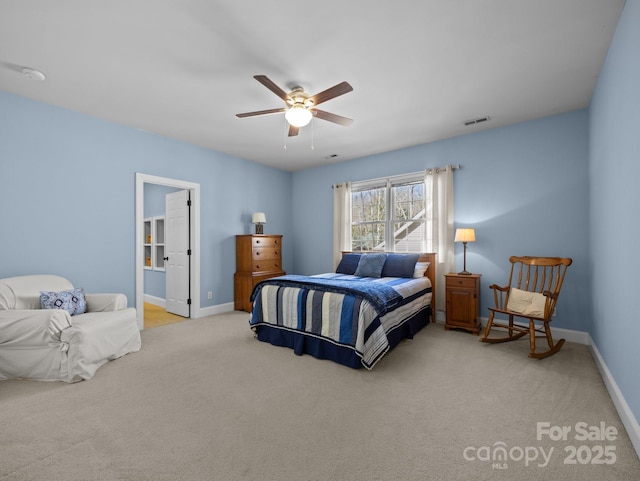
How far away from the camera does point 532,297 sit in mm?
3334

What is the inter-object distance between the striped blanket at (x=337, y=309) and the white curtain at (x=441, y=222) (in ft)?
3.04

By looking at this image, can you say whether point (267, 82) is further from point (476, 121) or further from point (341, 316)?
point (476, 121)

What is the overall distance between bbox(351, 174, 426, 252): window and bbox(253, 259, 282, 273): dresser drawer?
1.49 metres

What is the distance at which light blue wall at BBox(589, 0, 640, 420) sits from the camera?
185cm

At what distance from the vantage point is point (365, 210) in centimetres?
557

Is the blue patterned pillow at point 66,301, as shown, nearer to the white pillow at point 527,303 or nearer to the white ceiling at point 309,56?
the white ceiling at point 309,56

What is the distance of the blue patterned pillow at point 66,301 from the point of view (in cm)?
292

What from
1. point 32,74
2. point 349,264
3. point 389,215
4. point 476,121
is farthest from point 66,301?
point 476,121

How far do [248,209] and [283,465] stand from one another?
15.3 ft

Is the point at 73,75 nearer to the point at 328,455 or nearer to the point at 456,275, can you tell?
the point at 328,455

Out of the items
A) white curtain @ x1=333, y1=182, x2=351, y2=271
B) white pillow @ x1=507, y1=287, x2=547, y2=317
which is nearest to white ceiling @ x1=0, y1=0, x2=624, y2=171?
white curtain @ x1=333, y1=182, x2=351, y2=271

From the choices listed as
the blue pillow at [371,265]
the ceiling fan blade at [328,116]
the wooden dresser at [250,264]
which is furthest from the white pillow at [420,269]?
the wooden dresser at [250,264]

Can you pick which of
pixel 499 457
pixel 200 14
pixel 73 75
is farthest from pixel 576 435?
pixel 73 75

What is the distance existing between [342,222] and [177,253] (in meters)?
3.01
